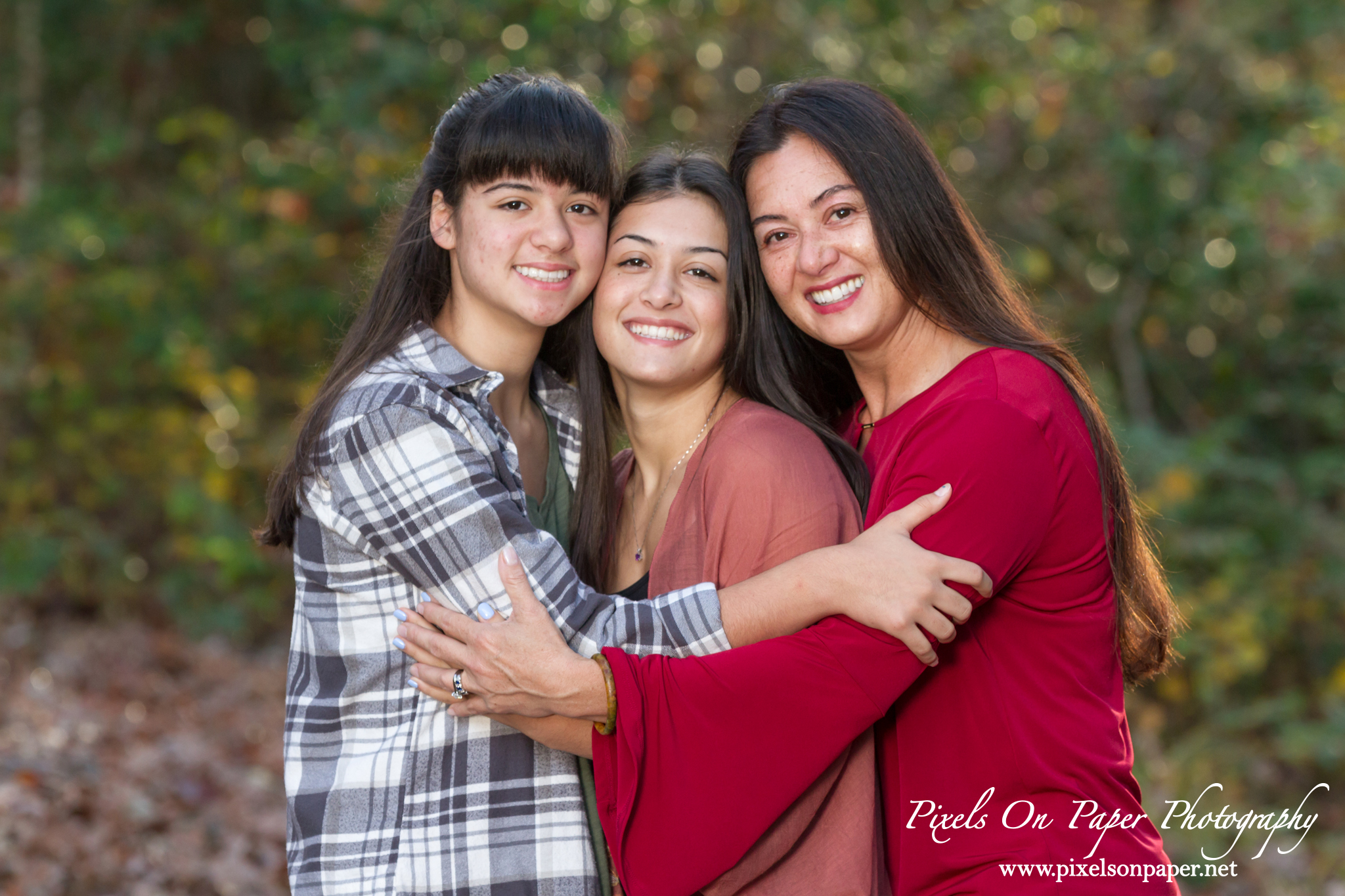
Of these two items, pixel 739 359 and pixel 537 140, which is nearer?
pixel 537 140

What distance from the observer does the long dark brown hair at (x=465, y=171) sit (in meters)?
2.66

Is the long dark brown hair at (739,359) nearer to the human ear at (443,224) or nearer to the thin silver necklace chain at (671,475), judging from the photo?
the thin silver necklace chain at (671,475)

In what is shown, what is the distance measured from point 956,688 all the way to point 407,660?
3.67ft

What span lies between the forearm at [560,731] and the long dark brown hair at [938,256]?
1110 millimetres

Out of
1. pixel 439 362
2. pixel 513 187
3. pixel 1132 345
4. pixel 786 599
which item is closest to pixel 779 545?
pixel 786 599

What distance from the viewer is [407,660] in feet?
7.86

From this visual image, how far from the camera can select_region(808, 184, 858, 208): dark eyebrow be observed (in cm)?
249

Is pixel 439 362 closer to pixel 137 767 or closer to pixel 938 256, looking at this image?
pixel 938 256

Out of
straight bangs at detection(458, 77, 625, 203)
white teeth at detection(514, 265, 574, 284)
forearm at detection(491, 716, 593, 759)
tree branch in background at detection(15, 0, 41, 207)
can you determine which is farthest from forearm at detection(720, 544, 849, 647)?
tree branch in background at detection(15, 0, 41, 207)

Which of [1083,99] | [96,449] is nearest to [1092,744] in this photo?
[1083,99]

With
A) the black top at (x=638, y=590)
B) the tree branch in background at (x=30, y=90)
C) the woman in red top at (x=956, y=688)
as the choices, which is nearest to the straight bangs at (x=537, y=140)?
the woman in red top at (x=956, y=688)

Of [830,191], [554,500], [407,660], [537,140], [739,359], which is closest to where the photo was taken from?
[407,660]

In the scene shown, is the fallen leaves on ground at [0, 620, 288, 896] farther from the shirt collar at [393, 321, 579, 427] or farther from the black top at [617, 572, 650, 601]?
the shirt collar at [393, 321, 579, 427]

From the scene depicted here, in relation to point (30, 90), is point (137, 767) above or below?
below
